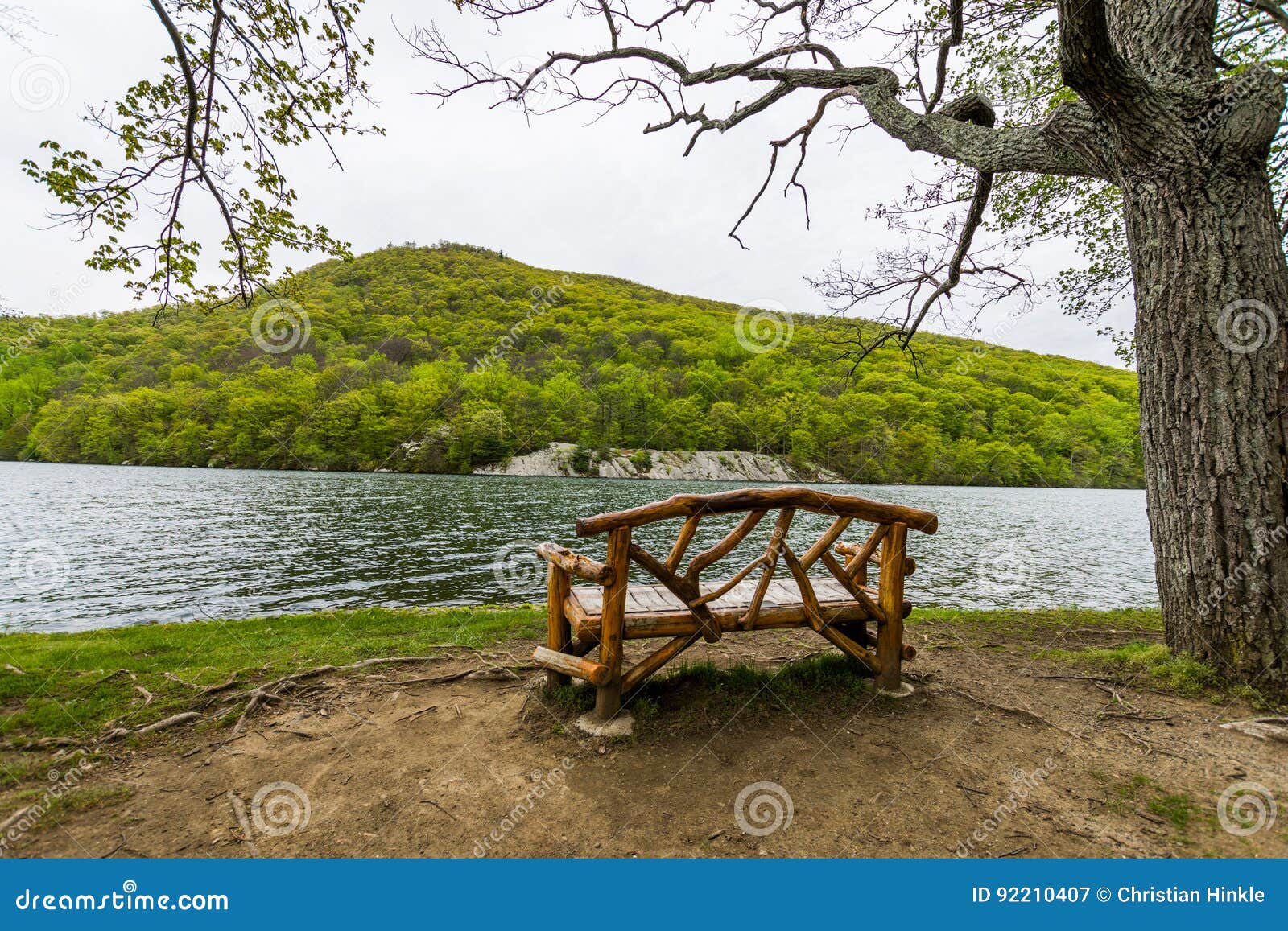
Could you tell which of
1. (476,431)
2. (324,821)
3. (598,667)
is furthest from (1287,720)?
(476,431)

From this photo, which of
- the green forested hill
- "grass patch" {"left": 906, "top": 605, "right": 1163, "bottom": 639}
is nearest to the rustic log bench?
"grass patch" {"left": 906, "top": 605, "right": 1163, "bottom": 639}

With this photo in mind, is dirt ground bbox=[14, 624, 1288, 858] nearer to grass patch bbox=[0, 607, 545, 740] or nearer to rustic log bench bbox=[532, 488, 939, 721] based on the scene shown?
rustic log bench bbox=[532, 488, 939, 721]

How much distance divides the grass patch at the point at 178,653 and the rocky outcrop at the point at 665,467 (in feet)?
229

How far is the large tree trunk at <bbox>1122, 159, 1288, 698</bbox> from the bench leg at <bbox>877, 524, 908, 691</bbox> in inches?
99.4

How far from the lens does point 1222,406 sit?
4.74m

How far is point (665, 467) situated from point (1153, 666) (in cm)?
7707

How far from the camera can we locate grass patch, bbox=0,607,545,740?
5094 millimetres

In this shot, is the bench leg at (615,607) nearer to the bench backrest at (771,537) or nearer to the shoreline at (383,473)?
the bench backrest at (771,537)

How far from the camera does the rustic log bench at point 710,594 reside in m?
4.18

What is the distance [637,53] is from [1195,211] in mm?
6620

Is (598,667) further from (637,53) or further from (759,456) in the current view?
(759,456)

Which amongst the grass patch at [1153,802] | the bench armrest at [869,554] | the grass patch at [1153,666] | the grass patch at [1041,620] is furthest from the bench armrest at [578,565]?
the grass patch at [1041,620]

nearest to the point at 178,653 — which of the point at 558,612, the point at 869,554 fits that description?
the point at 558,612

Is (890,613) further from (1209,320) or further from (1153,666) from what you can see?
(1209,320)
